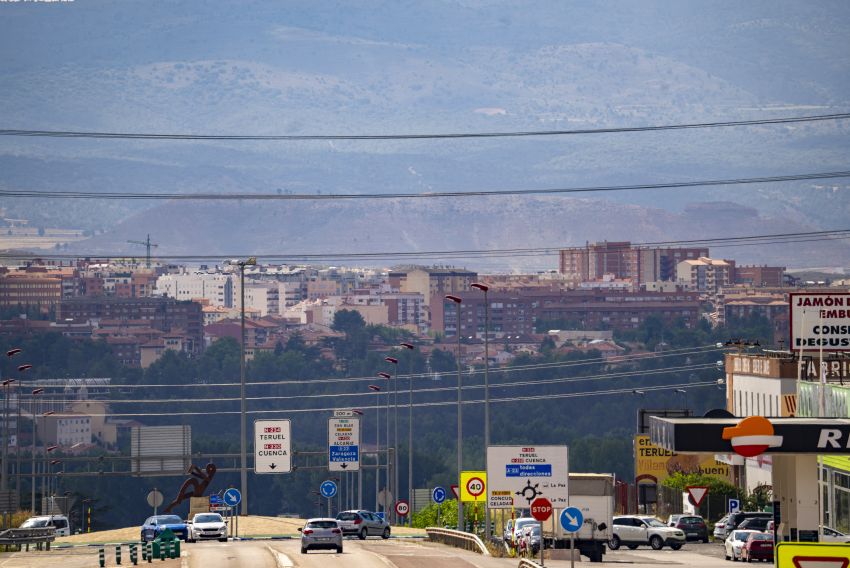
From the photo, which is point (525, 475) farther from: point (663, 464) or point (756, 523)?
point (663, 464)

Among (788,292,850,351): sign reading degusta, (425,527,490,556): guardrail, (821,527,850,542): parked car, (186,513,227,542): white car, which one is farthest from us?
(186,513,227,542): white car

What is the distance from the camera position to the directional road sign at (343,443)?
92.3m

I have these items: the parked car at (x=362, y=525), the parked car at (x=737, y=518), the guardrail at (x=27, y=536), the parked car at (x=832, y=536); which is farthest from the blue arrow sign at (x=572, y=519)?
the parked car at (x=362, y=525)

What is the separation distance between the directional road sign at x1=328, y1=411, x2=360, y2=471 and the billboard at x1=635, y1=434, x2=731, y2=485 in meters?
19.0

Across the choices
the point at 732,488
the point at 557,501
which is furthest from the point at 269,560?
the point at 732,488

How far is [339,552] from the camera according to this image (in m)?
55.1

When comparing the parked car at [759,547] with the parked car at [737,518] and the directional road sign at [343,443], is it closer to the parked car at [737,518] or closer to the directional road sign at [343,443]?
the parked car at [737,518]

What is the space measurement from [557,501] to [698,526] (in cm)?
2360

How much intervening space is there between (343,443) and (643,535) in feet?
91.2

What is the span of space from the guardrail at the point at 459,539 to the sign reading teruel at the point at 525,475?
2399mm

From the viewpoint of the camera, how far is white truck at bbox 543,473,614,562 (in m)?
56.9

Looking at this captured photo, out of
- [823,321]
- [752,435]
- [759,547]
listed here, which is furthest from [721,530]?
[752,435]

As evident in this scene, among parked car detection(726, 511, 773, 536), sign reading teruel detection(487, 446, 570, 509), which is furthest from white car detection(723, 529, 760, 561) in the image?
parked car detection(726, 511, 773, 536)

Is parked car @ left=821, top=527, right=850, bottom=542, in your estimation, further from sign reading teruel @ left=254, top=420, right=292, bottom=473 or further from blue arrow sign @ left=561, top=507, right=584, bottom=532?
sign reading teruel @ left=254, top=420, right=292, bottom=473
